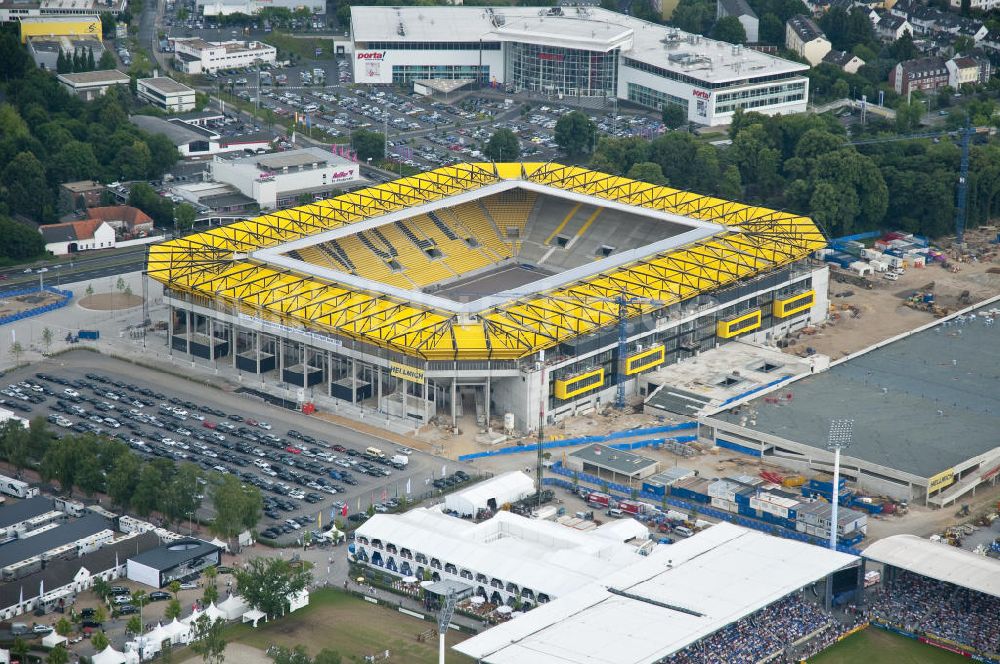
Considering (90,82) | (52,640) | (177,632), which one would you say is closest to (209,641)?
(177,632)

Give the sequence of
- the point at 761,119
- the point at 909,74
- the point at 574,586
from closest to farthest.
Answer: the point at 574,586 → the point at 761,119 → the point at 909,74

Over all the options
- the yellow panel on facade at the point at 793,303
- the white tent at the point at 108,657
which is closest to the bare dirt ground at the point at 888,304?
the yellow panel on facade at the point at 793,303

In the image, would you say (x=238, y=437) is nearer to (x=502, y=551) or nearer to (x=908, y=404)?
(x=502, y=551)

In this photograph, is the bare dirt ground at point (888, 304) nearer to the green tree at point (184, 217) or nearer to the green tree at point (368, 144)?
the green tree at point (368, 144)

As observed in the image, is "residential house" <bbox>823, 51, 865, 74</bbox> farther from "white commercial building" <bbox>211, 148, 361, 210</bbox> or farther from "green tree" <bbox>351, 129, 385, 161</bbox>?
"white commercial building" <bbox>211, 148, 361, 210</bbox>

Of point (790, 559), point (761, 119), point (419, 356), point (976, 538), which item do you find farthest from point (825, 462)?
point (761, 119)

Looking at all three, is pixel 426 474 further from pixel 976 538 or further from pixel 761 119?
pixel 761 119

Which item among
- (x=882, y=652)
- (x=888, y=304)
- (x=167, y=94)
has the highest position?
(x=167, y=94)
